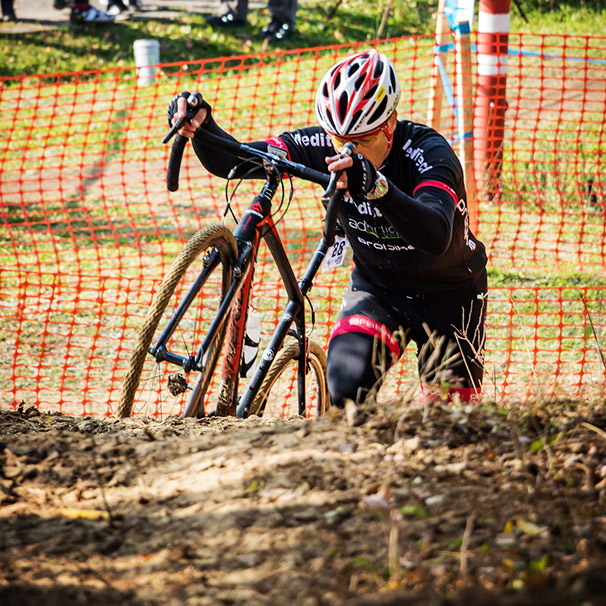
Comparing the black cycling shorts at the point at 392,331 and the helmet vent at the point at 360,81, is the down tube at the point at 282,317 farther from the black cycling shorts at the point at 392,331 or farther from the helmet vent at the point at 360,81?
the helmet vent at the point at 360,81

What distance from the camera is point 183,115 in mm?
3551

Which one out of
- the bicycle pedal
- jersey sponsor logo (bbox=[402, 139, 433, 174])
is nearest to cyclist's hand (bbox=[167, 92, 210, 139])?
jersey sponsor logo (bbox=[402, 139, 433, 174])

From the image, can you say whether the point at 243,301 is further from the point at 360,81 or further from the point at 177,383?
the point at 360,81

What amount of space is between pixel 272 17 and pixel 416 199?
1114cm

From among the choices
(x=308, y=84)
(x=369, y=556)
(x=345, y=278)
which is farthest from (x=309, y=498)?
(x=308, y=84)

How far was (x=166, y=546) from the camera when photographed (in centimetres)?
216

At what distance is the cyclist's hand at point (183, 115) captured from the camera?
356 cm

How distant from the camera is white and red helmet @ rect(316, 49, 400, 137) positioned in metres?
3.56

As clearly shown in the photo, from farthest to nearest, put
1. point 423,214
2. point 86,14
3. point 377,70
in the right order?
1. point 86,14
2. point 377,70
3. point 423,214

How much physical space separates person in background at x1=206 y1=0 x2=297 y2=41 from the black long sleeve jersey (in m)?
9.81

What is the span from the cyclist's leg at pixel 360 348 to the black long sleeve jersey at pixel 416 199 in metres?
0.19

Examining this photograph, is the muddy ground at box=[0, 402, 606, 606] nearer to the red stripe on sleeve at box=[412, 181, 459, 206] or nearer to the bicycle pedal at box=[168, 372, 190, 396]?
the bicycle pedal at box=[168, 372, 190, 396]

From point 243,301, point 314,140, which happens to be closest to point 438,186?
point 314,140

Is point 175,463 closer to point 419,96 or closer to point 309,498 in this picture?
point 309,498
